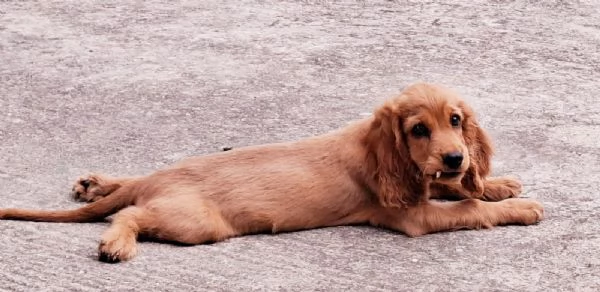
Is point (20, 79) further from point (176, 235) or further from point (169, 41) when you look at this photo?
point (176, 235)

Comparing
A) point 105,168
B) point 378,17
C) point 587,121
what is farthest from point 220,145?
point 378,17

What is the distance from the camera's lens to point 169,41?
27.4ft

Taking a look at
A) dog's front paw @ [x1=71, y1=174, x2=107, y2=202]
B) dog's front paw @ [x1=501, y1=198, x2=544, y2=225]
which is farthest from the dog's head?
dog's front paw @ [x1=71, y1=174, x2=107, y2=202]

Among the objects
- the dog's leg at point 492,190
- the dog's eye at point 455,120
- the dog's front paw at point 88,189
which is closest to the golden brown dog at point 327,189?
the dog's eye at point 455,120

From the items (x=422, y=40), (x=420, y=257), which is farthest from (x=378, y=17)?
(x=420, y=257)

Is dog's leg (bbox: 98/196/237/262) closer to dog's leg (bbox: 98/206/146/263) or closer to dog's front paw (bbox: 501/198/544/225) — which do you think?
dog's leg (bbox: 98/206/146/263)

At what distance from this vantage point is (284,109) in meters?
6.97

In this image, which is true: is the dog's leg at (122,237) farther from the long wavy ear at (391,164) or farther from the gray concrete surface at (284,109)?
the long wavy ear at (391,164)

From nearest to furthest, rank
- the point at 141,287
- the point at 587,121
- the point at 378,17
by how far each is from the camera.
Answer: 1. the point at 141,287
2. the point at 587,121
3. the point at 378,17

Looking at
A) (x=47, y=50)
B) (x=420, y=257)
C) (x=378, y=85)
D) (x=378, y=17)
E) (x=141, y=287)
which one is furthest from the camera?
(x=378, y=17)

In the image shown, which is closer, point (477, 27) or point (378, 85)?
point (378, 85)

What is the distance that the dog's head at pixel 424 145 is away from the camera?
4926 mm

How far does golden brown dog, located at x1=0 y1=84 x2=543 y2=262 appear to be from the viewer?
5.08m

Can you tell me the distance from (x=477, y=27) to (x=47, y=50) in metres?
3.30
